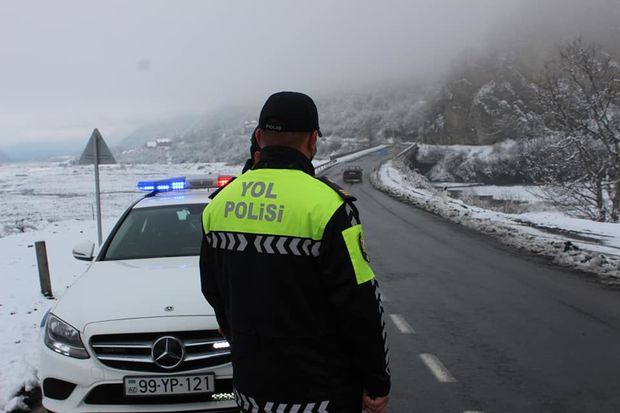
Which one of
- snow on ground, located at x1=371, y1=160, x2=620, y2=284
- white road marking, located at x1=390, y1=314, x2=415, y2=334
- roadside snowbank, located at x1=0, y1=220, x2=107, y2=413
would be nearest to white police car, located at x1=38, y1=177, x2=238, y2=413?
roadside snowbank, located at x1=0, y1=220, x2=107, y2=413

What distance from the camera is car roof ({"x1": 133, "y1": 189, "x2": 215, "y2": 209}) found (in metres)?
5.75

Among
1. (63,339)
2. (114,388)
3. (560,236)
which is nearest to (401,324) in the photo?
(114,388)

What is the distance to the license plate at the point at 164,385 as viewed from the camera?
349 cm

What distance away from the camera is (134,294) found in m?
3.99

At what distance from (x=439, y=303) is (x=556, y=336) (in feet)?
5.82

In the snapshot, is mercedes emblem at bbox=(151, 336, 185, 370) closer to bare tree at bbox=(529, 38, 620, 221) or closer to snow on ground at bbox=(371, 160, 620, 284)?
snow on ground at bbox=(371, 160, 620, 284)

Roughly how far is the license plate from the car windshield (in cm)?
171

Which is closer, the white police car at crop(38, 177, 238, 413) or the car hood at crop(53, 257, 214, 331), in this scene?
the white police car at crop(38, 177, 238, 413)

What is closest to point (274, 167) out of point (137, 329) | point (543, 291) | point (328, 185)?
point (328, 185)

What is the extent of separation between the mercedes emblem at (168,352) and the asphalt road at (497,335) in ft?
5.45

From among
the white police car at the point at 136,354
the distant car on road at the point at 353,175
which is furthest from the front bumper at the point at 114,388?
the distant car on road at the point at 353,175

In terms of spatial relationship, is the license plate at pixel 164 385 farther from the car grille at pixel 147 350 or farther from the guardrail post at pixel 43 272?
the guardrail post at pixel 43 272

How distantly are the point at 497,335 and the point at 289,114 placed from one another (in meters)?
4.56

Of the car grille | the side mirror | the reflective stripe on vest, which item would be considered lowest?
the car grille
